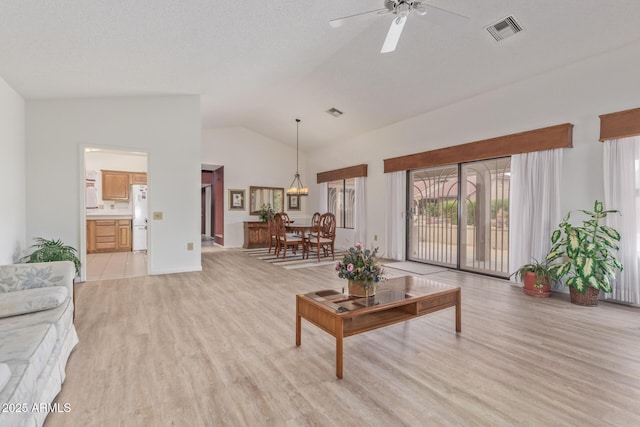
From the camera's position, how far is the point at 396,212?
21.5 ft

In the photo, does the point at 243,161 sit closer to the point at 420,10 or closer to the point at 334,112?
the point at 334,112

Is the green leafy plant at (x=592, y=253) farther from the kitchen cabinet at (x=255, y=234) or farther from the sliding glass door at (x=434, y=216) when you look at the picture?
the kitchen cabinet at (x=255, y=234)

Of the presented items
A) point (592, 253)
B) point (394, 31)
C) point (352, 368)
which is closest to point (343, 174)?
point (394, 31)

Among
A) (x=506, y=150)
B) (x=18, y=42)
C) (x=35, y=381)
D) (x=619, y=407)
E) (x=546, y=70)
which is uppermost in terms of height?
(x=546, y=70)

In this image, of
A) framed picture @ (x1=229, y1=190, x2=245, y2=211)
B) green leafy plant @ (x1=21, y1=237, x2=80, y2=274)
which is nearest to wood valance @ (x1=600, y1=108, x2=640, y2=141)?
green leafy plant @ (x1=21, y1=237, x2=80, y2=274)

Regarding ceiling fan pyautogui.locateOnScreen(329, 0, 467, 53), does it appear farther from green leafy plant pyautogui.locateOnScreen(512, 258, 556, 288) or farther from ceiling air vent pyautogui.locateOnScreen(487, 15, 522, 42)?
green leafy plant pyautogui.locateOnScreen(512, 258, 556, 288)

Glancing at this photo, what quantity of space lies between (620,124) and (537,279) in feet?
6.52

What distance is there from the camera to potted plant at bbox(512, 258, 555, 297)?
394 centimetres

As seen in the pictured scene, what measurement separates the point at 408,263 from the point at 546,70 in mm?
3796

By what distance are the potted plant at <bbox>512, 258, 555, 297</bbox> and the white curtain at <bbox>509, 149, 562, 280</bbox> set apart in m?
0.31

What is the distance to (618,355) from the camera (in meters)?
2.35

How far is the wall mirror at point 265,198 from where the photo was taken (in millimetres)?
9102

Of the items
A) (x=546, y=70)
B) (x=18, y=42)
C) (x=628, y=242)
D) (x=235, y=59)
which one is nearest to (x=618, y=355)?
(x=628, y=242)

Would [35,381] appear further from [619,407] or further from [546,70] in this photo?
[546,70]
